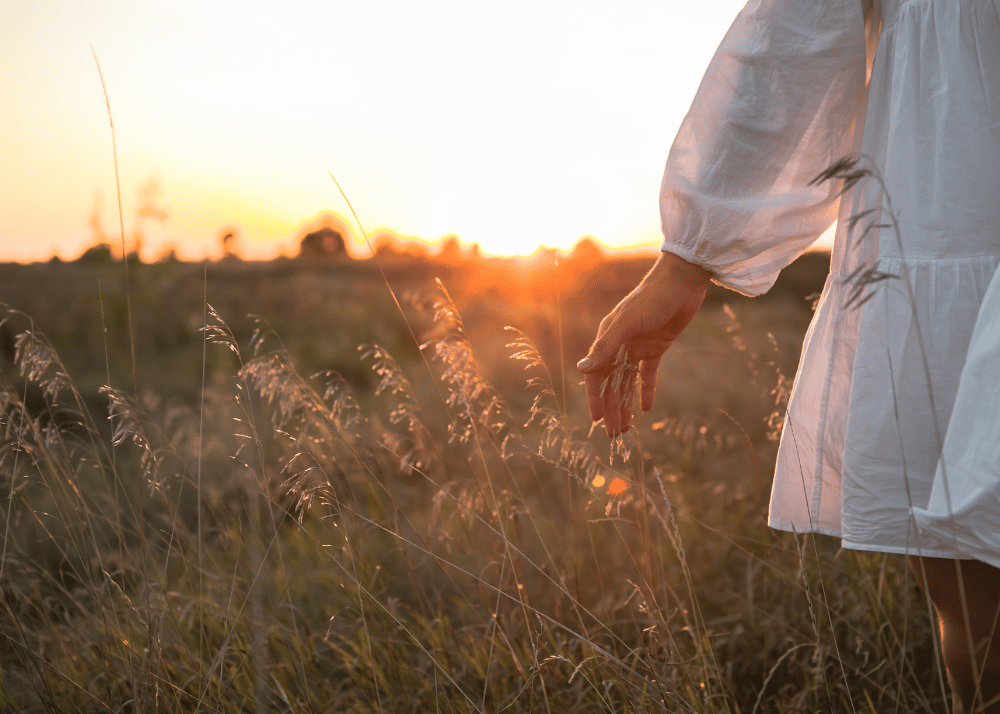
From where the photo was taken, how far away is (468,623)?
2.24m

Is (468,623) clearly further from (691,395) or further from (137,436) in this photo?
(691,395)

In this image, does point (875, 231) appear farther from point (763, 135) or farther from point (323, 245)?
point (323, 245)

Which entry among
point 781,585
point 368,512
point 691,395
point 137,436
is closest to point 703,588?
point 781,585

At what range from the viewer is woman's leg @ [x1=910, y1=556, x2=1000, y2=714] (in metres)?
0.89

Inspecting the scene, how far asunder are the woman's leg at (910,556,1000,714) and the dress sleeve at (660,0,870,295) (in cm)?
57

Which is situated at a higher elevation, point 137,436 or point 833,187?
point 833,187

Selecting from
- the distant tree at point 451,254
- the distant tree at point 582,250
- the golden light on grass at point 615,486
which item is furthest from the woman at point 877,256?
the distant tree at point 451,254

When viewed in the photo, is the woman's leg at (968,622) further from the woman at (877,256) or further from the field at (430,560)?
the field at (430,560)

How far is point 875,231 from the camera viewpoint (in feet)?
3.26

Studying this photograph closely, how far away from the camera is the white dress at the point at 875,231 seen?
821mm

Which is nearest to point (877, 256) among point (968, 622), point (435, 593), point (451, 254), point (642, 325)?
point (642, 325)

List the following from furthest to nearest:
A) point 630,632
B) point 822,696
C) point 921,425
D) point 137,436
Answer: point 630,632
point 822,696
point 137,436
point 921,425

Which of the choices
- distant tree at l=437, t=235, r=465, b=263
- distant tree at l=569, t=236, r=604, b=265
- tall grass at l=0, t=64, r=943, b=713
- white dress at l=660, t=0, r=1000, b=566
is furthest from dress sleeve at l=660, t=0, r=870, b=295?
distant tree at l=437, t=235, r=465, b=263

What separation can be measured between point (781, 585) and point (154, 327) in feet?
27.4
